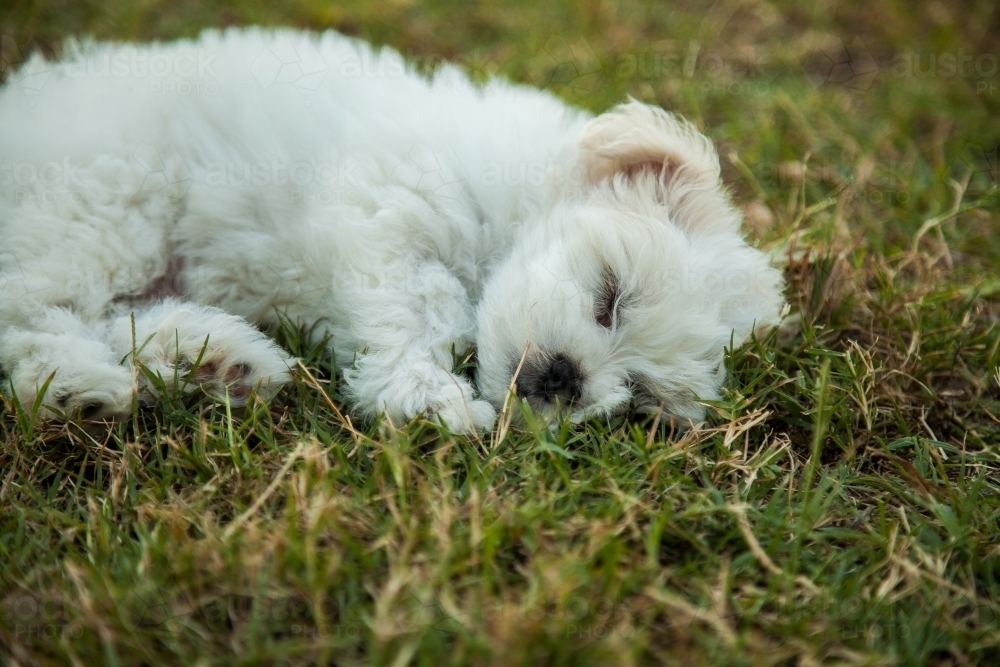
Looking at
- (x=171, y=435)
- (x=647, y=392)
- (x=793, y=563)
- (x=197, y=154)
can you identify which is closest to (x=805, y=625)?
(x=793, y=563)

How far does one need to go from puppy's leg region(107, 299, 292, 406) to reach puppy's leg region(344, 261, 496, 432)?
0.26 meters

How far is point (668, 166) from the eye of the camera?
259cm

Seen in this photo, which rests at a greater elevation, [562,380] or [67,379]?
[67,379]

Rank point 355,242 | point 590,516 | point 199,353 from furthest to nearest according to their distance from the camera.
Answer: point 355,242, point 199,353, point 590,516

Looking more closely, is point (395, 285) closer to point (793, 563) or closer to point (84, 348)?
point (84, 348)

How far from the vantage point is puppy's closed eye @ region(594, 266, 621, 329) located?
2.35 metres

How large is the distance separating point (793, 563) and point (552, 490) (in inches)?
23.9

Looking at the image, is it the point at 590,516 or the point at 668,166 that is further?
the point at 668,166

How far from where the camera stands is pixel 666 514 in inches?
74.0

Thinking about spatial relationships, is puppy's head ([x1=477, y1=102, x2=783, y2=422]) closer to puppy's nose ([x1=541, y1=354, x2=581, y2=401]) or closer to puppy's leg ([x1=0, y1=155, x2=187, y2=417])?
puppy's nose ([x1=541, y1=354, x2=581, y2=401])

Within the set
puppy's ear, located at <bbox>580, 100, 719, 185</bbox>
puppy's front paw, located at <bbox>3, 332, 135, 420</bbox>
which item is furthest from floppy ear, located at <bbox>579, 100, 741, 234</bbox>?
puppy's front paw, located at <bbox>3, 332, 135, 420</bbox>

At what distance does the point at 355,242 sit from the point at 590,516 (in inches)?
44.8

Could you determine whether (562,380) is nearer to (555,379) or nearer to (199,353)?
(555,379)

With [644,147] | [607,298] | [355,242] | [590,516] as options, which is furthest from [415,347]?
[644,147]
